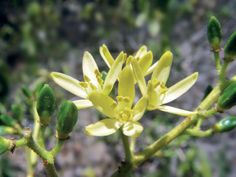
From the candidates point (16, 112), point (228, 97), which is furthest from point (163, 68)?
point (16, 112)

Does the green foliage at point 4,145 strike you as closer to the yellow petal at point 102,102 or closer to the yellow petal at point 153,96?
the yellow petal at point 102,102

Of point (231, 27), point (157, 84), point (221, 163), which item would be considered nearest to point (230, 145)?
point (221, 163)

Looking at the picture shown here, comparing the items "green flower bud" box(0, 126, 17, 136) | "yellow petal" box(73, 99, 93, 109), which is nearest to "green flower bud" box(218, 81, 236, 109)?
"yellow petal" box(73, 99, 93, 109)

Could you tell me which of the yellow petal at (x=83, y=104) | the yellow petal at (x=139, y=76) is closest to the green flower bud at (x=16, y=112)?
the yellow petal at (x=83, y=104)

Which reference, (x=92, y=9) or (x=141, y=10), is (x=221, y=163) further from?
(x=92, y=9)

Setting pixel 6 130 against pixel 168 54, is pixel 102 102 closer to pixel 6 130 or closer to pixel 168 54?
pixel 168 54
